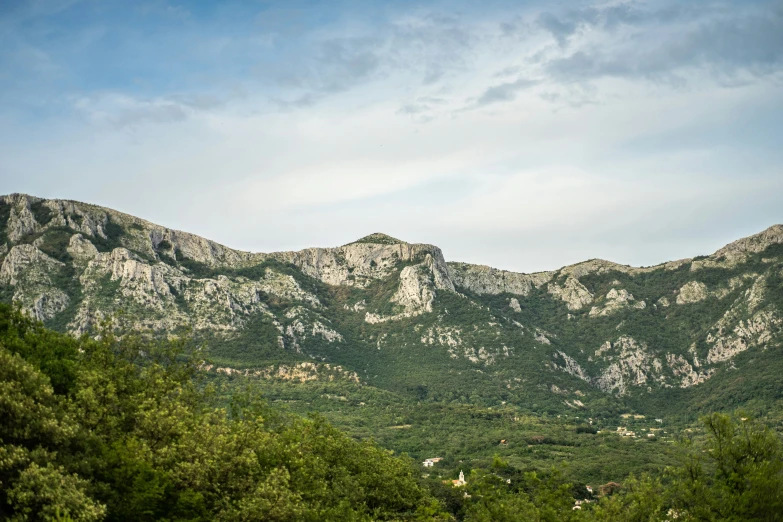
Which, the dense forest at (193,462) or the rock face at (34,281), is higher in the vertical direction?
the rock face at (34,281)

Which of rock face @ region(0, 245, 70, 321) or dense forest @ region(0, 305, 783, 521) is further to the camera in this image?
rock face @ region(0, 245, 70, 321)

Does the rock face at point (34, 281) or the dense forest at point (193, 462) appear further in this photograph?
the rock face at point (34, 281)

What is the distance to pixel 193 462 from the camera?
38031mm

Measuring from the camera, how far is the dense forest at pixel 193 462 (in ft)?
108

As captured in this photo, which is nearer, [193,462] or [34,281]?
[193,462]

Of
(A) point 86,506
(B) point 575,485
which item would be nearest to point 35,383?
(A) point 86,506

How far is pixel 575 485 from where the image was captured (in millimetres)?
106312

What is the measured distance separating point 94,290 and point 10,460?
590 ft

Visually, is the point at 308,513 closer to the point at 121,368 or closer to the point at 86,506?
the point at 86,506

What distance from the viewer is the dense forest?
32.8 metres

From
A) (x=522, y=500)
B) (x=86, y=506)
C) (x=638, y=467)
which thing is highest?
(x=86, y=506)

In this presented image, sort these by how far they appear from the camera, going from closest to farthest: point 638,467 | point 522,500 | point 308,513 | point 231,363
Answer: point 308,513
point 522,500
point 638,467
point 231,363

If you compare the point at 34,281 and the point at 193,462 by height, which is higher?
the point at 34,281

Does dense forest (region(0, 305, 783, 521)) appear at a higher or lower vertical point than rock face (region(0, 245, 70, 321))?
lower
